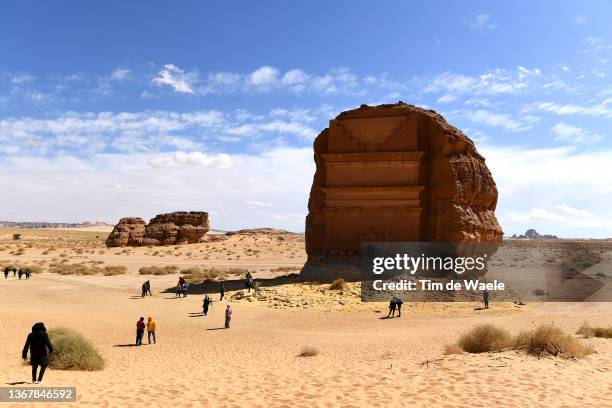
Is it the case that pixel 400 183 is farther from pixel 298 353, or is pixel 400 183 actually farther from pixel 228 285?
pixel 298 353

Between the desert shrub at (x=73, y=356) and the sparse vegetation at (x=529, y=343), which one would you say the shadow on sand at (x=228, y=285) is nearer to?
the sparse vegetation at (x=529, y=343)

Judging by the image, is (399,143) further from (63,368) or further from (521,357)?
(63,368)

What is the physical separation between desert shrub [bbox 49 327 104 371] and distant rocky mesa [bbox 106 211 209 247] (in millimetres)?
55504

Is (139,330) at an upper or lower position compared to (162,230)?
lower

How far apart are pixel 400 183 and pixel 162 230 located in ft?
162

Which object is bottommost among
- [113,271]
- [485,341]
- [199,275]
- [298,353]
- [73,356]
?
[113,271]

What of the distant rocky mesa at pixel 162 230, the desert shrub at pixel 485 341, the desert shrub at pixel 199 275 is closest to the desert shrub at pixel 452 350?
the desert shrub at pixel 485 341

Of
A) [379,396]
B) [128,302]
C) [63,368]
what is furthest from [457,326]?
[128,302]

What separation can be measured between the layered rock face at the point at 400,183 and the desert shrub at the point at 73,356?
1598cm

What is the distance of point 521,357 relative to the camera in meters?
11.1

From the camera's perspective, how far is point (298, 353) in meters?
13.7

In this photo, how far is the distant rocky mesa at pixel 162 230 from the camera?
65.4m

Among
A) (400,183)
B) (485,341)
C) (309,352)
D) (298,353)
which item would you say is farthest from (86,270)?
(485,341)

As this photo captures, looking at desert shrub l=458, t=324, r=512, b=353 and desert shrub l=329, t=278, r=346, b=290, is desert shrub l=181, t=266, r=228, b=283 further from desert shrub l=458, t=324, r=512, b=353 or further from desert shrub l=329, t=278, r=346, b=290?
desert shrub l=458, t=324, r=512, b=353
